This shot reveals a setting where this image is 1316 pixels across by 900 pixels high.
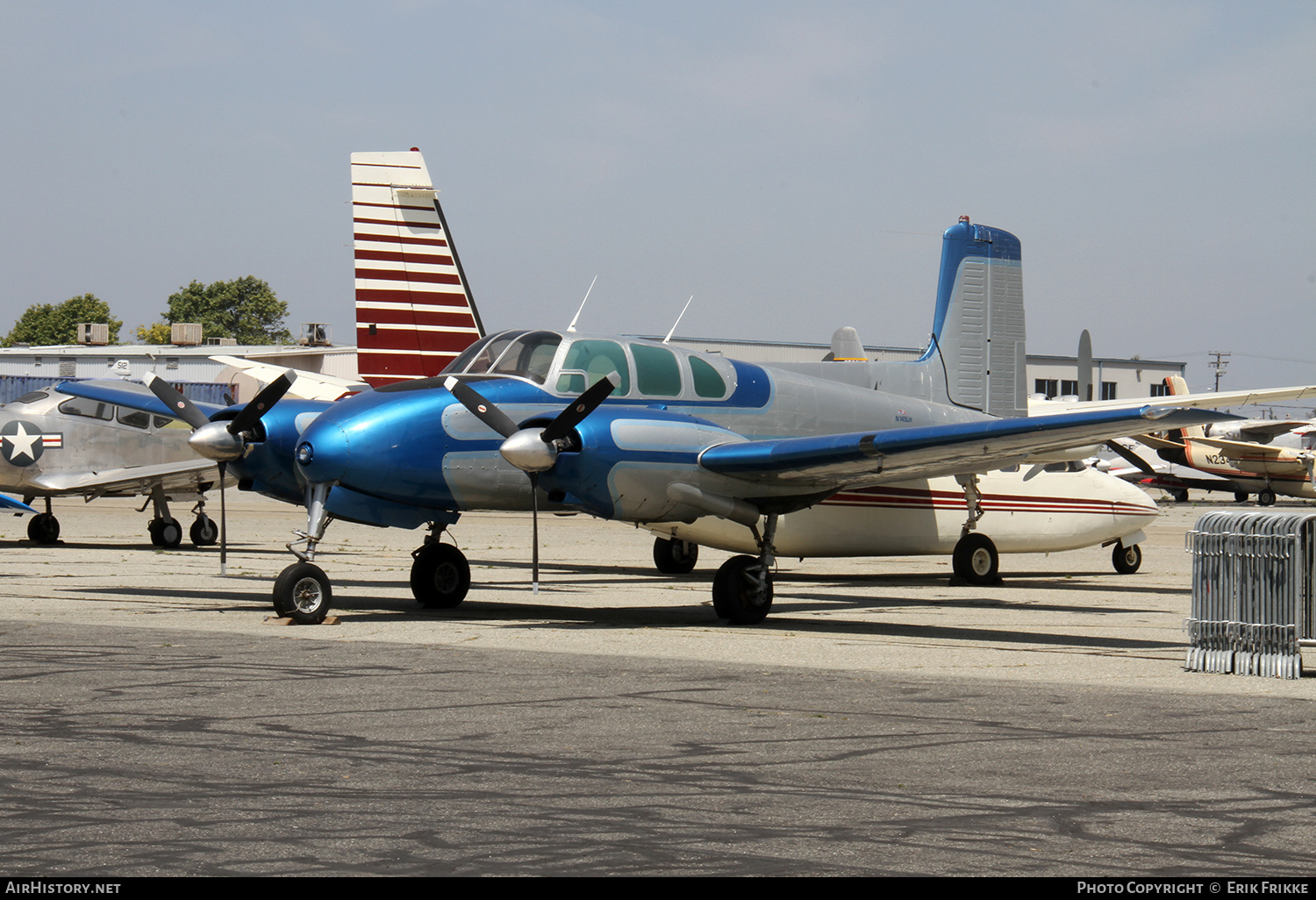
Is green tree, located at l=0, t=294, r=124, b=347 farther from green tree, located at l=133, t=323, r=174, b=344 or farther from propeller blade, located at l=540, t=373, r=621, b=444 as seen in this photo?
propeller blade, located at l=540, t=373, r=621, b=444

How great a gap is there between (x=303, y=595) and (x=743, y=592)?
442 cm

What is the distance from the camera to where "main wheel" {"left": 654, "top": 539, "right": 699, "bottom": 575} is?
2134 cm

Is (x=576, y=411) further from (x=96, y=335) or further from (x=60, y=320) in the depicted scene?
(x=60, y=320)

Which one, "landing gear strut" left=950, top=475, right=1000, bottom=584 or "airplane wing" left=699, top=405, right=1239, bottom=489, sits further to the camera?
"landing gear strut" left=950, top=475, right=1000, bottom=584

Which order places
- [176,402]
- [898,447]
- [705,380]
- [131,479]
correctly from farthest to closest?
1. [131,479]
2. [176,402]
3. [705,380]
4. [898,447]

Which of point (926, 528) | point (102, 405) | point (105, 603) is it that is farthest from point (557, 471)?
point (102, 405)

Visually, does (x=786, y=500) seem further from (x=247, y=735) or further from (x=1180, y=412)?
(x=247, y=735)

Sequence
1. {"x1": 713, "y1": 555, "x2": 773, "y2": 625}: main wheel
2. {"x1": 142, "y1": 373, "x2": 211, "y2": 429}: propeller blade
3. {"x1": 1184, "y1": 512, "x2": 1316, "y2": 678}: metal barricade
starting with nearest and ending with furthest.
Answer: {"x1": 1184, "y1": 512, "x2": 1316, "y2": 678}: metal barricade, {"x1": 713, "y1": 555, "x2": 773, "y2": 625}: main wheel, {"x1": 142, "y1": 373, "x2": 211, "y2": 429}: propeller blade

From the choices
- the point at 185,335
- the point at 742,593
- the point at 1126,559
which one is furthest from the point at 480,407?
the point at 185,335

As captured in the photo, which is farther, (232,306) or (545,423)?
(232,306)

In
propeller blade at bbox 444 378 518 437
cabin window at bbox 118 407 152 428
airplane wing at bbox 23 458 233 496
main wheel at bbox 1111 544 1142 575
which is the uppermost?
cabin window at bbox 118 407 152 428

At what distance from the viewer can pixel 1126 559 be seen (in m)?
22.9

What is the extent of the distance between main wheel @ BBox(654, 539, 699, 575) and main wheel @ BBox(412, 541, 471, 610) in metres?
6.69

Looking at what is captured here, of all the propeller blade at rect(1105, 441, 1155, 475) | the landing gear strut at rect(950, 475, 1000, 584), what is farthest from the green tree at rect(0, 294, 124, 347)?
the landing gear strut at rect(950, 475, 1000, 584)
